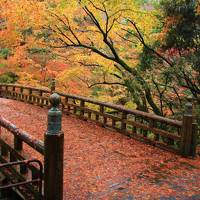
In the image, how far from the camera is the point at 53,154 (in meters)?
4.70

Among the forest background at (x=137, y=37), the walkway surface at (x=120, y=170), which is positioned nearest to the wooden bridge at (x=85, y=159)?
the walkway surface at (x=120, y=170)

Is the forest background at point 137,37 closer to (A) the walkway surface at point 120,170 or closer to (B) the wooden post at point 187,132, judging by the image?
(B) the wooden post at point 187,132

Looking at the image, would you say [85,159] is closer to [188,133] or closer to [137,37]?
[188,133]

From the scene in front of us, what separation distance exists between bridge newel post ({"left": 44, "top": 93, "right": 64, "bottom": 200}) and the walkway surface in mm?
1296

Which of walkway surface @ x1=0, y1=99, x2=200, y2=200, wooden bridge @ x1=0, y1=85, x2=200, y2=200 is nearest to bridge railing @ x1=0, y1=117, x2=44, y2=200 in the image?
wooden bridge @ x1=0, y1=85, x2=200, y2=200

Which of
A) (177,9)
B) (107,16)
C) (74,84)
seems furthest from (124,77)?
(74,84)

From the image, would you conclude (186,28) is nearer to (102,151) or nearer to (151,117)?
(151,117)

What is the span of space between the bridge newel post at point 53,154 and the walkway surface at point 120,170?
130 cm

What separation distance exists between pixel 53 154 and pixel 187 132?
497cm

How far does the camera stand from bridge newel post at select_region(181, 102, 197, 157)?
8.63 m

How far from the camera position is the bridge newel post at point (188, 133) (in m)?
8.63

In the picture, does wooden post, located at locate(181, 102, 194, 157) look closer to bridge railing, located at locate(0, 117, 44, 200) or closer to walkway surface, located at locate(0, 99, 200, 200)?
walkway surface, located at locate(0, 99, 200, 200)

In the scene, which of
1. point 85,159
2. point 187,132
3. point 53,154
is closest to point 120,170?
point 85,159

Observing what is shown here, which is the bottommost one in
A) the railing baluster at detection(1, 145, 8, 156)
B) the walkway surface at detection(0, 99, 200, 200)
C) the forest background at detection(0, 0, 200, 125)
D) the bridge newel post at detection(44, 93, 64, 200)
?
the walkway surface at detection(0, 99, 200, 200)
